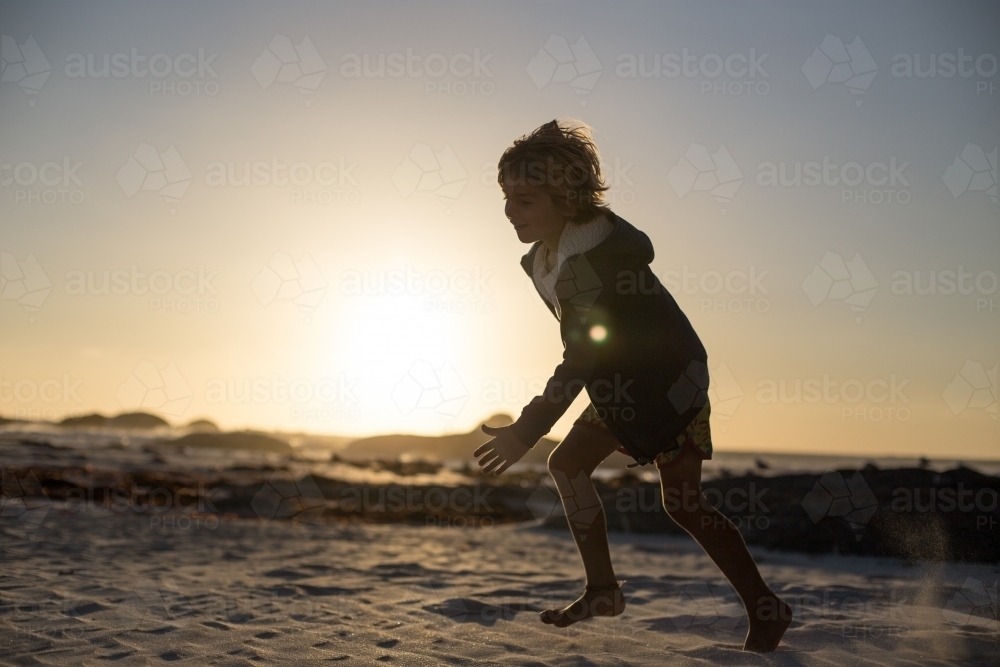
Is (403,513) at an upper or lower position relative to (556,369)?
lower

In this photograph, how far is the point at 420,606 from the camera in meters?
3.82

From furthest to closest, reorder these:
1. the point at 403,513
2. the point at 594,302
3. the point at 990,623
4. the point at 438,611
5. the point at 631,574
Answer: the point at 403,513 < the point at 631,574 < the point at 438,611 < the point at 990,623 < the point at 594,302

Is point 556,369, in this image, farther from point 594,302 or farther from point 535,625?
point 535,625

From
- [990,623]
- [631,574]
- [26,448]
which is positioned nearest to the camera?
[990,623]

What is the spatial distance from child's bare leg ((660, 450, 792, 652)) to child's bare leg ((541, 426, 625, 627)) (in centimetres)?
31

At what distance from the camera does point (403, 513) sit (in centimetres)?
1034

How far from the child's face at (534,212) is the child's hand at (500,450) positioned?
2.67 feet

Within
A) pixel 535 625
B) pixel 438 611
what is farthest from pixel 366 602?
pixel 535 625

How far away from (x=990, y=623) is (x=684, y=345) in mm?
2100

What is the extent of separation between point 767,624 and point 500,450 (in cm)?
130

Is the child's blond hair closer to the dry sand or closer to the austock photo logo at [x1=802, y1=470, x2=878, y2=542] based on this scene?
the dry sand

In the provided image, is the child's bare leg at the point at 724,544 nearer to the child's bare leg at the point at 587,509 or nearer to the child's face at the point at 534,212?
the child's bare leg at the point at 587,509

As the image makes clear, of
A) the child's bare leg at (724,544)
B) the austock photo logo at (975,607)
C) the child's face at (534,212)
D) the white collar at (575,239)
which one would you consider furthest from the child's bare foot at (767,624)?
the child's face at (534,212)

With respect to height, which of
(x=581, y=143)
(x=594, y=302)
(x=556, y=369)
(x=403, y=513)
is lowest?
(x=403, y=513)
